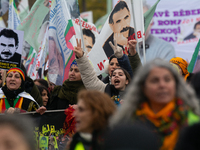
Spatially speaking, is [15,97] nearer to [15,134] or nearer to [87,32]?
[87,32]

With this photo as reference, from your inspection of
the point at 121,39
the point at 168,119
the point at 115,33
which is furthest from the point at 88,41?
the point at 168,119

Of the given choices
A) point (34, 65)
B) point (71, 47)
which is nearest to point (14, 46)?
point (71, 47)

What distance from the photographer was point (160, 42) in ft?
22.5

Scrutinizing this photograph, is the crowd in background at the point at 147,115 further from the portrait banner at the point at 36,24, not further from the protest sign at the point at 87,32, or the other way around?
the portrait banner at the point at 36,24

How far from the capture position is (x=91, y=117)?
1945mm

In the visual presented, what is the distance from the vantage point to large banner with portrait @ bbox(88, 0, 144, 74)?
16.4ft

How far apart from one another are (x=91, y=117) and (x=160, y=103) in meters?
→ 0.43

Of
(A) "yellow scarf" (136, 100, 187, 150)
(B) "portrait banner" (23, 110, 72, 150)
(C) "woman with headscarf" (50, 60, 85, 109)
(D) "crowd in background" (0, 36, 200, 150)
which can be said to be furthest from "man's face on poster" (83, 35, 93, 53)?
(A) "yellow scarf" (136, 100, 187, 150)

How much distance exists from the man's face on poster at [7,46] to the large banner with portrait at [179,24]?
12.6 ft

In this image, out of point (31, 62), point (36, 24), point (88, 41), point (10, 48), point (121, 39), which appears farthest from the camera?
point (31, 62)

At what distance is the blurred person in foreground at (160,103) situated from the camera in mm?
1810

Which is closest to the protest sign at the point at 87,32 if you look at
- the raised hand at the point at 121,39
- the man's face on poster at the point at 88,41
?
the man's face on poster at the point at 88,41

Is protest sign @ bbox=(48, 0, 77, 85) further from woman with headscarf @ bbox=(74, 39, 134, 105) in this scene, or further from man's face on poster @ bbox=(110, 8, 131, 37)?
woman with headscarf @ bbox=(74, 39, 134, 105)

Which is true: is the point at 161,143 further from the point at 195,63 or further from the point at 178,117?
the point at 195,63
